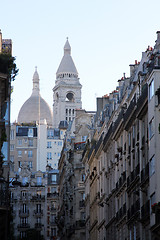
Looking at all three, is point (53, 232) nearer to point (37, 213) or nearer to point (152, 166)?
point (37, 213)

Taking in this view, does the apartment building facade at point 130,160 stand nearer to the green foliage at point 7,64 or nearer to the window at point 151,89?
the window at point 151,89

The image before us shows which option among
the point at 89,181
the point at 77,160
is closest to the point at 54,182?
the point at 77,160

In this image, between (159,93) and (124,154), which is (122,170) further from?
(159,93)

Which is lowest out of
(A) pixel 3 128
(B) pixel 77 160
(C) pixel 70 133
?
(A) pixel 3 128

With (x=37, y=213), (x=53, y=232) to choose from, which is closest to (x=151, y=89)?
(x=37, y=213)

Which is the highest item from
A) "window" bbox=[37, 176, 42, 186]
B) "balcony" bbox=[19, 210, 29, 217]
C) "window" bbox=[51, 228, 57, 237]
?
"window" bbox=[37, 176, 42, 186]

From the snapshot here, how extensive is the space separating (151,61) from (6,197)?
17.3 m

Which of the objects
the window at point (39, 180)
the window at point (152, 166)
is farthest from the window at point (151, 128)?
the window at point (39, 180)

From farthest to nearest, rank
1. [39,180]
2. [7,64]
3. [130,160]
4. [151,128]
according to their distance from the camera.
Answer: [39,180] < [130,160] < [151,128] < [7,64]

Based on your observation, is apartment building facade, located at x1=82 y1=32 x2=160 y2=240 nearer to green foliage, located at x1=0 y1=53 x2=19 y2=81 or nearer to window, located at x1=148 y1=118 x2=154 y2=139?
window, located at x1=148 y1=118 x2=154 y2=139

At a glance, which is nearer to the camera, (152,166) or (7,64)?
(7,64)

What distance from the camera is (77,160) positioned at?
101188mm

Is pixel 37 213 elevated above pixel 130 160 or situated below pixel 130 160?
above

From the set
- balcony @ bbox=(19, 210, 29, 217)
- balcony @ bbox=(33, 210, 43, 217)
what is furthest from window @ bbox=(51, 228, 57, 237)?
balcony @ bbox=(19, 210, 29, 217)
